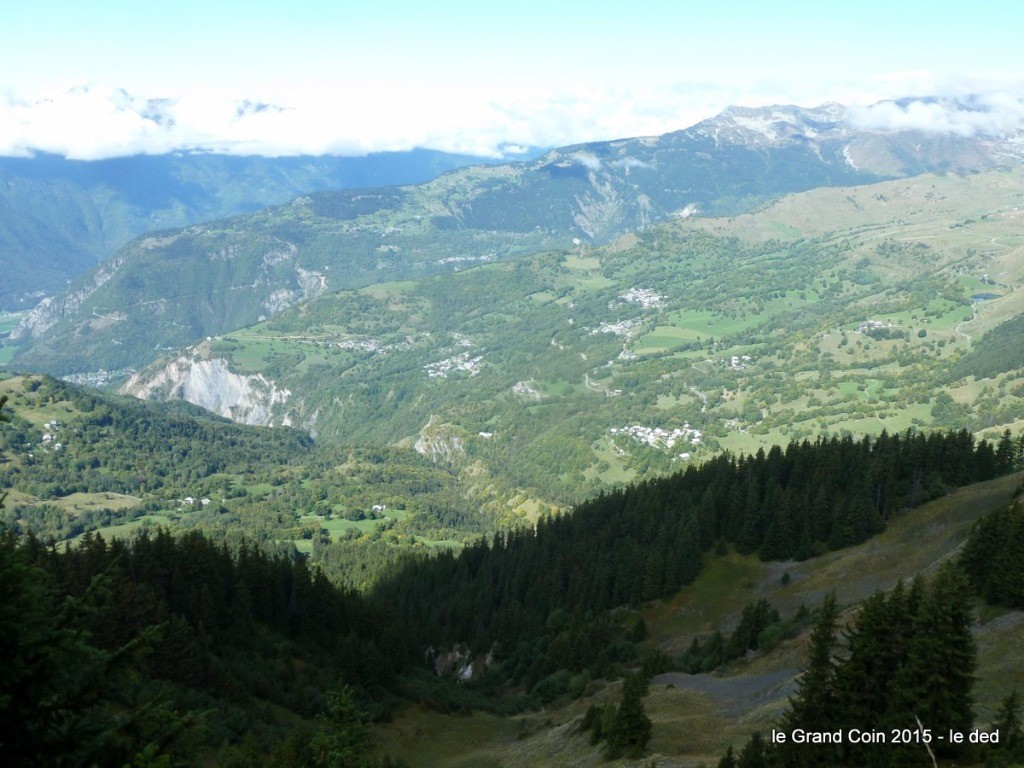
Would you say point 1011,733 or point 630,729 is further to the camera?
point 630,729

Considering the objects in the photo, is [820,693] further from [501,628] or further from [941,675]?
[501,628]

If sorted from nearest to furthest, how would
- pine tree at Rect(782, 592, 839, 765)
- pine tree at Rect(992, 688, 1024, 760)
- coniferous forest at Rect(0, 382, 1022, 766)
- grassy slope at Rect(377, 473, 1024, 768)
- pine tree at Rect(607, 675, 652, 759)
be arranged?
coniferous forest at Rect(0, 382, 1022, 766)
pine tree at Rect(992, 688, 1024, 760)
pine tree at Rect(782, 592, 839, 765)
grassy slope at Rect(377, 473, 1024, 768)
pine tree at Rect(607, 675, 652, 759)

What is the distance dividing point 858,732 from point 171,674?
170ft

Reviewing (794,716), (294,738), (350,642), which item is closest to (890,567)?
(794,716)

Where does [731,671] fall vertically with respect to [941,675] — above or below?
below

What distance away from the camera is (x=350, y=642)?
8006 cm

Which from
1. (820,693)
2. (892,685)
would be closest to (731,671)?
(820,693)

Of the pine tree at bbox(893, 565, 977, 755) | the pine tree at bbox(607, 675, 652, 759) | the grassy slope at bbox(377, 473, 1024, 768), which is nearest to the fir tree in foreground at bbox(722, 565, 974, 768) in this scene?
the pine tree at bbox(893, 565, 977, 755)

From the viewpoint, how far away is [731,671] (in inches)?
2635

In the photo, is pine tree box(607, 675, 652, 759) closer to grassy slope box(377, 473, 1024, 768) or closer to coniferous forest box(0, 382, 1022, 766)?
coniferous forest box(0, 382, 1022, 766)

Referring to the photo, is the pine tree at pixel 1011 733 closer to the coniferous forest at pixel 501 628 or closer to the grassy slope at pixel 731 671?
the coniferous forest at pixel 501 628

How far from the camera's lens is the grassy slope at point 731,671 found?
47.6 meters

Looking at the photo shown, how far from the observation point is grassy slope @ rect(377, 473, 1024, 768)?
4759cm

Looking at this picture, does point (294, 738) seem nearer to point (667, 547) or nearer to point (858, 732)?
point (858, 732)
